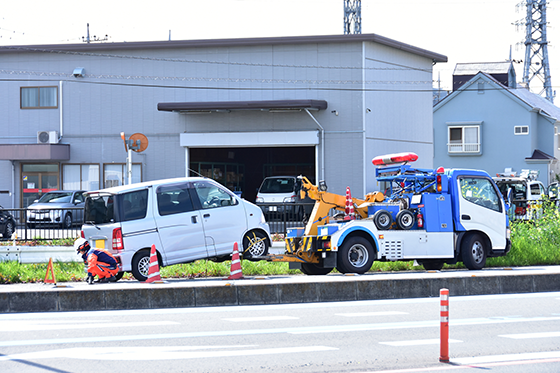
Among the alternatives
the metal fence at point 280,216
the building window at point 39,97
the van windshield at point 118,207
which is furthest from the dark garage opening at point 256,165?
the van windshield at point 118,207

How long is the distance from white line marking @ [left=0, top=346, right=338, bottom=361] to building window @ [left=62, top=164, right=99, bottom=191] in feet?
76.9

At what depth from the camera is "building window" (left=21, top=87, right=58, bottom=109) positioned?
100 feet

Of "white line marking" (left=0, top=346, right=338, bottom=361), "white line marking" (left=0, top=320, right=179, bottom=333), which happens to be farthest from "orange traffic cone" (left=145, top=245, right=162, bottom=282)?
"white line marking" (left=0, top=346, right=338, bottom=361)

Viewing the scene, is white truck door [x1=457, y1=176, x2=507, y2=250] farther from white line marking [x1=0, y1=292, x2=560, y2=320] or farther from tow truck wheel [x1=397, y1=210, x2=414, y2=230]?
white line marking [x1=0, y1=292, x2=560, y2=320]

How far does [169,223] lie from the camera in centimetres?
1349

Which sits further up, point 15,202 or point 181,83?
point 181,83

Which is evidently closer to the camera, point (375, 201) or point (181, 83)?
point (375, 201)

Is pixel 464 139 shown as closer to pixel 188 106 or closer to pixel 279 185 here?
pixel 279 185

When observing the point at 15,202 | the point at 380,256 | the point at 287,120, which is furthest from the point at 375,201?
the point at 15,202

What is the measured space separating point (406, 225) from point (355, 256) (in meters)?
1.27

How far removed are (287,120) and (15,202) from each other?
513 inches

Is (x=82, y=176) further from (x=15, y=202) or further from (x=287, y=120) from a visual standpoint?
(x=287, y=120)

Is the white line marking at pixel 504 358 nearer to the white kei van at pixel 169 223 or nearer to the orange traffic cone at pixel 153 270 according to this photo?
the orange traffic cone at pixel 153 270

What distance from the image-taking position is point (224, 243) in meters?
14.0
